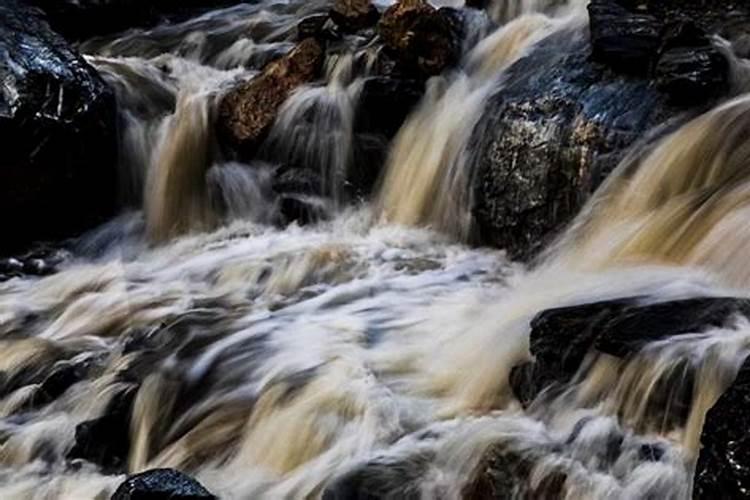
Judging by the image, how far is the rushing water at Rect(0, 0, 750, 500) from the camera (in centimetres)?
439

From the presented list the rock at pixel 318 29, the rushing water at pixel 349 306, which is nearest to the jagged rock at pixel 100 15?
the rushing water at pixel 349 306

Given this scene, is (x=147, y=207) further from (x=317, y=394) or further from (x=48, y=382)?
(x=317, y=394)

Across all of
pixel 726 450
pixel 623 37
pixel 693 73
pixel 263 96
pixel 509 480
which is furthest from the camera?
pixel 263 96

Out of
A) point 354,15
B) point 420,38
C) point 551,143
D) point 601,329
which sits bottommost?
point 601,329

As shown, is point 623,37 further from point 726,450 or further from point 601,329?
point 726,450

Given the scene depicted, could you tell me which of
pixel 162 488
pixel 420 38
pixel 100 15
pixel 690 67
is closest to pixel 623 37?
pixel 690 67

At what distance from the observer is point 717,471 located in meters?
3.35

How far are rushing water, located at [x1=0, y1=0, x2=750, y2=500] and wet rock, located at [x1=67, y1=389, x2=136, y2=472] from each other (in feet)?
0.19

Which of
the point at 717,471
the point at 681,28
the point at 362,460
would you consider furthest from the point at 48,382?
the point at 681,28

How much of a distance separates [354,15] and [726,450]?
6.36 meters

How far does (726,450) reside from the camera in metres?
3.36

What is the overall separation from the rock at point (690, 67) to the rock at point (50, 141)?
168 inches

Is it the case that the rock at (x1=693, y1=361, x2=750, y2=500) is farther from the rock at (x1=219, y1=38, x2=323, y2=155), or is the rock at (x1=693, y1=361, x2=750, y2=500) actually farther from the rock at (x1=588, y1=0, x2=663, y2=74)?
the rock at (x1=219, y1=38, x2=323, y2=155)

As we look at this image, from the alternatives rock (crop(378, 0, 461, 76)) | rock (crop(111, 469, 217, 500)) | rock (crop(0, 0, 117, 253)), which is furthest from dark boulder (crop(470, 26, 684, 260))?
rock (crop(111, 469, 217, 500))
